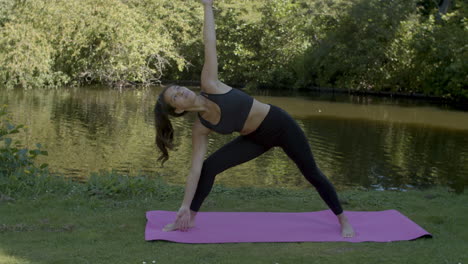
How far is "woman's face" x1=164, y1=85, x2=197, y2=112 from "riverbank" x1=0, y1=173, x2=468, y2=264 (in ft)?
3.12

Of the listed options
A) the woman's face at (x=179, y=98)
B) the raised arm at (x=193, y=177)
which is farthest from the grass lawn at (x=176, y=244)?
the woman's face at (x=179, y=98)

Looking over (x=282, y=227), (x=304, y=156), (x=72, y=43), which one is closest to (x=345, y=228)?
(x=282, y=227)

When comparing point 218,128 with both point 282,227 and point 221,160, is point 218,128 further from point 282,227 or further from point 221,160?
point 282,227

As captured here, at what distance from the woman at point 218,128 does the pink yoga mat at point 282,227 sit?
13 cm

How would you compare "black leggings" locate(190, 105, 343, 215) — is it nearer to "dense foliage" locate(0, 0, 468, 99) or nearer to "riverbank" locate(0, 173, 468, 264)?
"riverbank" locate(0, 173, 468, 264)

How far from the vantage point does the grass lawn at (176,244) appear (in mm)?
3314

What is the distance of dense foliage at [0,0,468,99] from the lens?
→ 21.2 m

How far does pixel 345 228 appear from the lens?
13.1 feet

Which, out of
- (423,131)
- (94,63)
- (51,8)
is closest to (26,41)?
(51,8)

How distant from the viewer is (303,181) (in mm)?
8938

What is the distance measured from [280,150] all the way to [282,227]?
26.2 feet

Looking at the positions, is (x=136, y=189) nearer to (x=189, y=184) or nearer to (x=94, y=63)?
(x=189, y=184)

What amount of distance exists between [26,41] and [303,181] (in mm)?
14530

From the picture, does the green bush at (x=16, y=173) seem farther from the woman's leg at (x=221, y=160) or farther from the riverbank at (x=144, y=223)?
the woman's leg at (x=221, y=160)
